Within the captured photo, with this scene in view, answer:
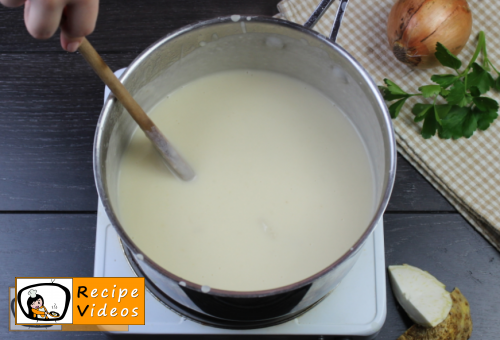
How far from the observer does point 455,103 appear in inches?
32.4

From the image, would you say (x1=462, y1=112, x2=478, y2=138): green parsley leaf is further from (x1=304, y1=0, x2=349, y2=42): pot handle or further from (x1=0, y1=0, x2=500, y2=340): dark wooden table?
(x1=304, y1=0, x2=349, y2=42): pot handle

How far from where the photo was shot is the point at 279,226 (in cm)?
73

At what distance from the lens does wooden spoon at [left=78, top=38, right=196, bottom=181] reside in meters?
0.56

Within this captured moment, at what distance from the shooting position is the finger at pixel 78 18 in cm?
43

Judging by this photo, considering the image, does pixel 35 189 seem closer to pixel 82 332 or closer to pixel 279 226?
pixel 82 332

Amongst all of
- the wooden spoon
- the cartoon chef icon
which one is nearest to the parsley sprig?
the wooden spoon

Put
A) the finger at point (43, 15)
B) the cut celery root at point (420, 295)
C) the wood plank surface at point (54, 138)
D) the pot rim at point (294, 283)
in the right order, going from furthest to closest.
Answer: the wood plank surface at point (54, 138), the cut celery root at point (420, 295), the pot rim at point (294, 283), the finger at point (43, 15)

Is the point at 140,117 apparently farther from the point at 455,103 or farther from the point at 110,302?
the point at 455,103

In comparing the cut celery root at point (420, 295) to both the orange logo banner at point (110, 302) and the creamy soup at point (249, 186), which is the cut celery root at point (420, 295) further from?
the orange logo banner at point (110, 302)

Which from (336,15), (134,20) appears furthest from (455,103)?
(134,20)

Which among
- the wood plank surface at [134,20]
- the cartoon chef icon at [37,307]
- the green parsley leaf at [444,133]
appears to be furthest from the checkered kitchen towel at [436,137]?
the cartoon chef icon at [37,307]

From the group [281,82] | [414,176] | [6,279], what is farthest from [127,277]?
[414,176]

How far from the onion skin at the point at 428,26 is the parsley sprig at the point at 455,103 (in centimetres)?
4

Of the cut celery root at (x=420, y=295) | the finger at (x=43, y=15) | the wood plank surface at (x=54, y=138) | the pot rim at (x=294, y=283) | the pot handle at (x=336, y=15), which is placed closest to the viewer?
the finger at (x=43, y=15)
